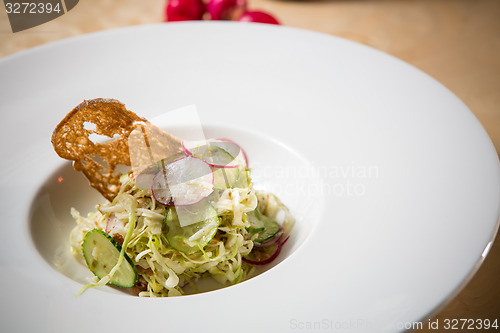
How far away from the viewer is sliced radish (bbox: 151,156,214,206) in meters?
1.73

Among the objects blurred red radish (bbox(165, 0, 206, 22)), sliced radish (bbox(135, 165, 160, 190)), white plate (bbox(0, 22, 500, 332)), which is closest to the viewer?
white plate (bbox(0, 22, 500, 332))

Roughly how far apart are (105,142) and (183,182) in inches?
17.3

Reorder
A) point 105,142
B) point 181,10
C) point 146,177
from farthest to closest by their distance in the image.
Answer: point 181,10
point 105,142
point 146,177

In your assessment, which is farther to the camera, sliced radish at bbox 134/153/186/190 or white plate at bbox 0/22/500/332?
sliced radish at bbox 134/153/186/190

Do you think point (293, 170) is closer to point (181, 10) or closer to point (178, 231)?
point (178, 231)

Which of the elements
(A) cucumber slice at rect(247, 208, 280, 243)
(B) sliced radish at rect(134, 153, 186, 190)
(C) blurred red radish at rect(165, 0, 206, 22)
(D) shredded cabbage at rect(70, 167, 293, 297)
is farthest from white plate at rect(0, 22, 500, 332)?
(C) blurred red radish at rect(165, 0, 206, 22)

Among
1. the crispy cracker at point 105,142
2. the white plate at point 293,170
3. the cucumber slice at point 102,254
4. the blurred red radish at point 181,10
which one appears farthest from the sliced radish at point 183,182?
the blurred red radish at point 181,10

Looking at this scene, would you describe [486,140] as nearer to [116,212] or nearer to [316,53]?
[316,53]

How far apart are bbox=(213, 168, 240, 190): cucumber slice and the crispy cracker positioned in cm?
18

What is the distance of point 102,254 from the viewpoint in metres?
1.75

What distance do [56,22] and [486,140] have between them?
2.75 meters

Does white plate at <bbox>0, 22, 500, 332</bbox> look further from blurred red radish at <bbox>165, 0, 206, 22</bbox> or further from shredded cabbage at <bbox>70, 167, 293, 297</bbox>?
→ blurred red radish at <bbox>165, 0, 206, 22</bbox>

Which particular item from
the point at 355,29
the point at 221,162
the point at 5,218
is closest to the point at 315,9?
the point at 355,29

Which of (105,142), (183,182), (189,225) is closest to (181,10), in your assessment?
(105,142)
